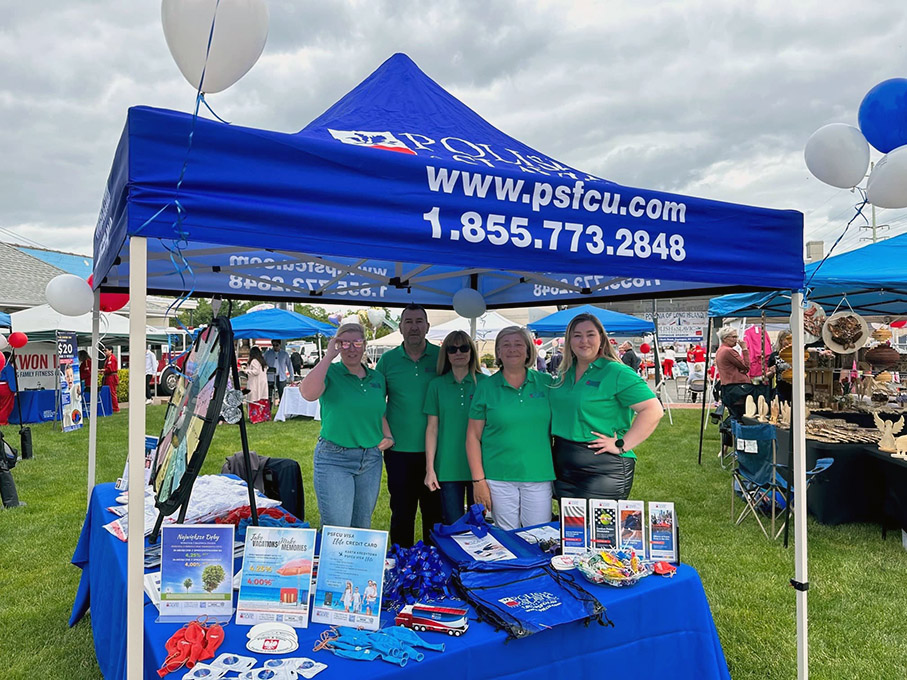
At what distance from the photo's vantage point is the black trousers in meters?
3.13

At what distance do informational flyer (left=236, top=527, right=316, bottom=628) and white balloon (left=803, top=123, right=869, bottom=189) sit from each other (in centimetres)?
270

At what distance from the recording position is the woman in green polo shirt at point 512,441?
8.43ft

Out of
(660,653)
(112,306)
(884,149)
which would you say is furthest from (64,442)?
(884,149)

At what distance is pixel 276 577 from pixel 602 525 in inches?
45.6

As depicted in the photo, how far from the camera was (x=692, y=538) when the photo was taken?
4.42 metres

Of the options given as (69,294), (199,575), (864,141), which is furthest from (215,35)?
(864,141)

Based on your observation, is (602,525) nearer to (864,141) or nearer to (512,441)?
(512,441)

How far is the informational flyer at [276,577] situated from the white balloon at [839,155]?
270 cm

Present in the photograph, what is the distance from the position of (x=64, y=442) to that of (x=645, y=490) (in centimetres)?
833

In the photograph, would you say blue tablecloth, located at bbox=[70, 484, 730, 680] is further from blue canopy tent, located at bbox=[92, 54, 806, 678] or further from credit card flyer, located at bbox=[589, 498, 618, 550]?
blue canopy tent, located at bbox=[92, 54, 806, 678]

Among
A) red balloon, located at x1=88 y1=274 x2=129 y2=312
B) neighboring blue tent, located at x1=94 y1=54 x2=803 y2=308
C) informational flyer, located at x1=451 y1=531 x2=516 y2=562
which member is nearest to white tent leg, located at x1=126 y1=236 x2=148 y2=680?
neighboring blue tent, located at x1=94 y1=54 x2=803 y2=308

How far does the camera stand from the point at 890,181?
8.13ft

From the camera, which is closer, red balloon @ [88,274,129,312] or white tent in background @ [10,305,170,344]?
red balloon @ [88,274,129,312]

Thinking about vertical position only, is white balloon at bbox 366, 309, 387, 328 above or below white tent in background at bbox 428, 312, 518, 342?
below
